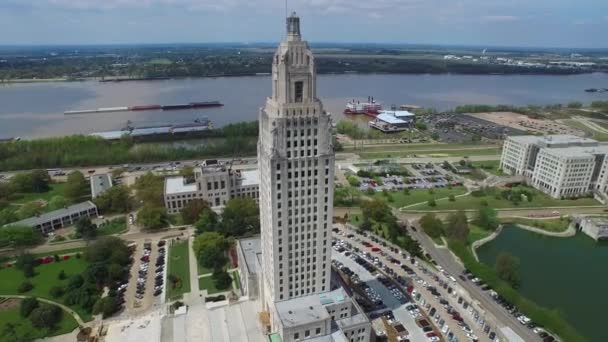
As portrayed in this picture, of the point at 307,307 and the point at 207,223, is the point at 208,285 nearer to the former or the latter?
the point at 207,223

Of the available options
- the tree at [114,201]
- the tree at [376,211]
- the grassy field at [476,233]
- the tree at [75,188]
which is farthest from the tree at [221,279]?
the tree at [75,188]

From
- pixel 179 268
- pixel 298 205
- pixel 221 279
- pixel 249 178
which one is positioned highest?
pixel 298 205

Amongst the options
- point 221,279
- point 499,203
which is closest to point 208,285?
point 221,279

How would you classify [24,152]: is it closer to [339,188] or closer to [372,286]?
[339,188]

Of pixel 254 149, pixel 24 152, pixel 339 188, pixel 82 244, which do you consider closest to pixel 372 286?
pixel 339 188

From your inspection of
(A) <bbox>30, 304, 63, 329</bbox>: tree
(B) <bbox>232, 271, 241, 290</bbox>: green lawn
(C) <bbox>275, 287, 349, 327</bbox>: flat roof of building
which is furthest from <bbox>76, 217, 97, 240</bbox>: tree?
(C) <bbox>275, 287, 349, 327</bbox>: flat roof of building

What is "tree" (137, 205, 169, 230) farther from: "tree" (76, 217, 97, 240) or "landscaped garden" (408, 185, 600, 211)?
"landscaped garden" (408, 185, 600, 211)

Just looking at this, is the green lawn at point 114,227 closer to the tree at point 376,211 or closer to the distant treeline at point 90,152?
the distant treeline at point 90,152
